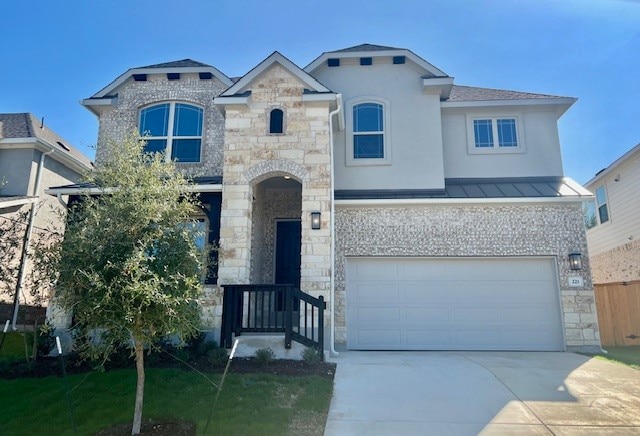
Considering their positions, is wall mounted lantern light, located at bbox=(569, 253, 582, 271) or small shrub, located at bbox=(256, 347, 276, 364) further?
wall mounted lantern light, located at bbox=(569, 253, 582, 271)

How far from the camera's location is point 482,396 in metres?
6.39

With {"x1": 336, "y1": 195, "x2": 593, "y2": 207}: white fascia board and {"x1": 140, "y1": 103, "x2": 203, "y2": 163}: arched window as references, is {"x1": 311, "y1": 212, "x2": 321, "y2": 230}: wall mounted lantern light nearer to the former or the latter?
{"x1": 336, "y1": 195, "x2": 593, "y2": 207}: white fascia board

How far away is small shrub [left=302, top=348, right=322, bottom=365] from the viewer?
8.19 metres

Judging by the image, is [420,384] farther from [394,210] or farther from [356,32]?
[356,32]

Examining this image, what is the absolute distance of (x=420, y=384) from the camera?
701cm

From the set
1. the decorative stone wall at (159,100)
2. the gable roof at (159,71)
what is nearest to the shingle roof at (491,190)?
the decorative stone wall at (159,100)

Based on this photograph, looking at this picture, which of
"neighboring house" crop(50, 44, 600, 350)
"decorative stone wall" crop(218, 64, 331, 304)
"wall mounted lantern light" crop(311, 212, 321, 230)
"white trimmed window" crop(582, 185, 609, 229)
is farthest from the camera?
"white trimmed window" crop(582, 185, 609, 229)

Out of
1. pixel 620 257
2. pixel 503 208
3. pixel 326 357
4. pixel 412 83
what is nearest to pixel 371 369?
pixel 326 357

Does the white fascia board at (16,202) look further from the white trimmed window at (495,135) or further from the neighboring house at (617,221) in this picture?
the neighboring house at (617,221)

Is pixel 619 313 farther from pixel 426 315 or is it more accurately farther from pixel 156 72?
pixel 156 72

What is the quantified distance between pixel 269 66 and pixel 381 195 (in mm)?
4175

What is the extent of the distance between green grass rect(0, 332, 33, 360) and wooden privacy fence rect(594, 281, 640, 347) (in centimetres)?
1365

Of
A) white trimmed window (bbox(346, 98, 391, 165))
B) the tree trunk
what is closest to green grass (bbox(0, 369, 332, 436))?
the tree trunk

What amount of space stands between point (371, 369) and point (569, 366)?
3.72 meters
